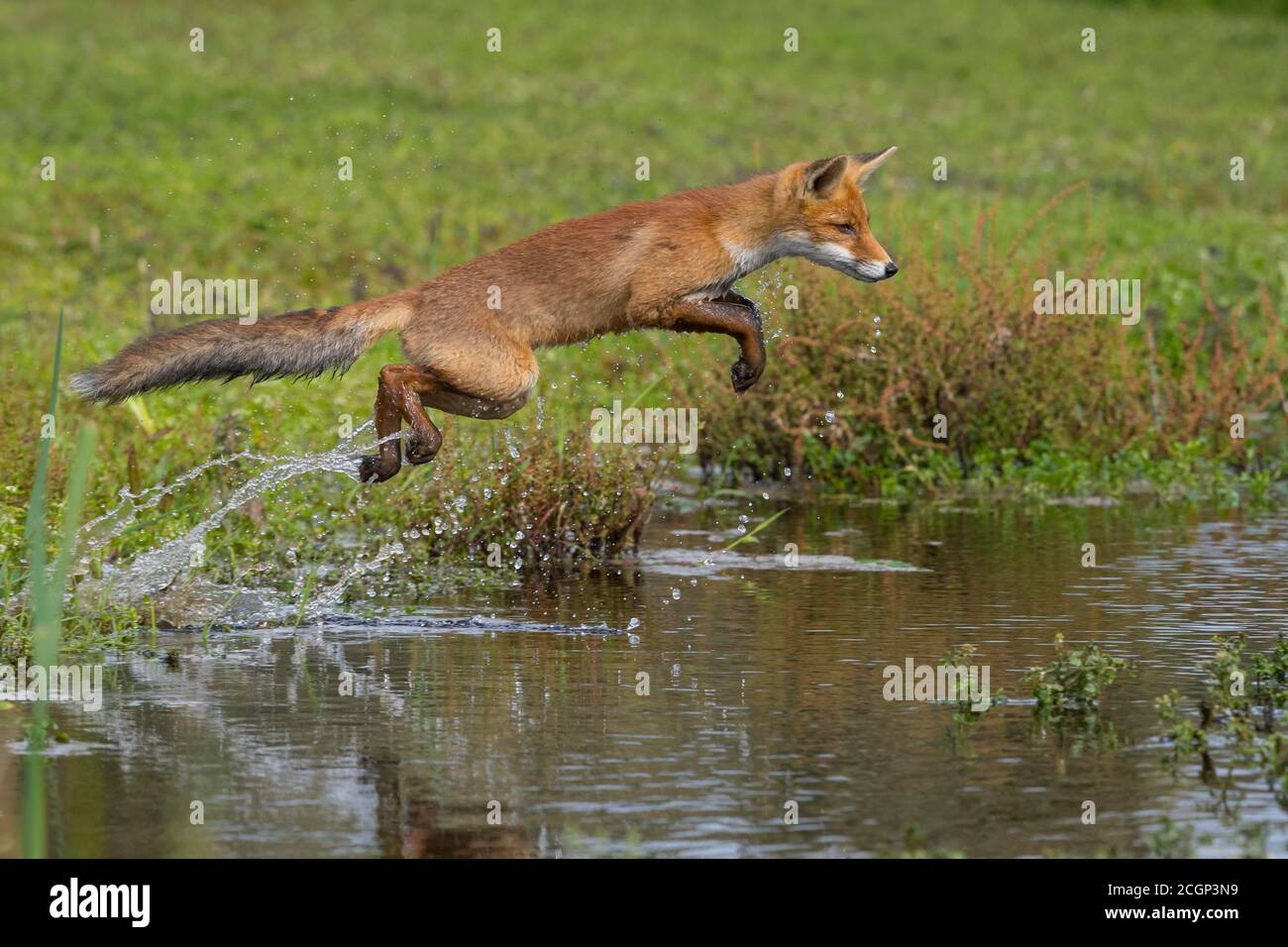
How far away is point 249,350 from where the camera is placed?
814cm

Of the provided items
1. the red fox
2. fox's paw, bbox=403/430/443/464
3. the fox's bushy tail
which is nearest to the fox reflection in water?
fox's paw, bbox=403/430/443/464

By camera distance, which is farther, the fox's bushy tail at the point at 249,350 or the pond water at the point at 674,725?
the fox's bushy tail at the point at 249,350

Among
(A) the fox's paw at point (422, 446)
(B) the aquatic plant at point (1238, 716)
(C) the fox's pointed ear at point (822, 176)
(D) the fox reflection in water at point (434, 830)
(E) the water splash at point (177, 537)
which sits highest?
(C) the fox's pointed ear at point (822, 176)

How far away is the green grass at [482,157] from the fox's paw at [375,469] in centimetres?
101

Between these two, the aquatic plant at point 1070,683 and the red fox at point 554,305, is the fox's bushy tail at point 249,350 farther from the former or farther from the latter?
the aquatic plant at point 1070,683

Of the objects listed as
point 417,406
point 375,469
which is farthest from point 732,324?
point 375,469

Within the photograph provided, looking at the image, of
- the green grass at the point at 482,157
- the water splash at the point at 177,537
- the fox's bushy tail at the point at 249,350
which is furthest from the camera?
the green grass at the point at 482,157

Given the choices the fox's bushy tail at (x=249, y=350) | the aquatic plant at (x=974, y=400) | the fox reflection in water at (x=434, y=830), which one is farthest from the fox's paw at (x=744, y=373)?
the aquatic plant at (x=974, y=400)

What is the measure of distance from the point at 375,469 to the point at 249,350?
66cm

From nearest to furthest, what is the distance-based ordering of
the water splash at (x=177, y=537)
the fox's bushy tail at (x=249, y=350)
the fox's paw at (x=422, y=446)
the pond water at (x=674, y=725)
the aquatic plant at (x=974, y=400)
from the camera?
the pond water at (x=674, y=725)
the fox's bushy tail at (x=249, y=350)
the fox's paw at (x=422, y=446)
the water splash at (x=177, y=537)
the aquatic plant at (x=974, y=400)

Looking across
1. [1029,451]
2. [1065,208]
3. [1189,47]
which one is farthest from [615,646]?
[1189,47]

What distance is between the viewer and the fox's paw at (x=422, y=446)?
26.3ft

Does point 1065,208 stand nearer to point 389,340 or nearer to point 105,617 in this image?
point 389,340
